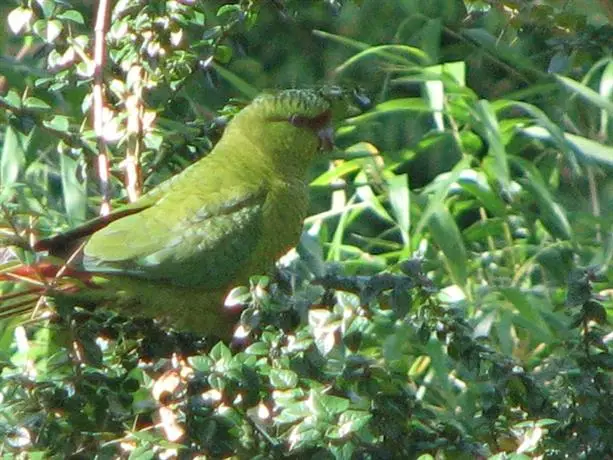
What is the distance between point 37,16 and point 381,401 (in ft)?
2.47

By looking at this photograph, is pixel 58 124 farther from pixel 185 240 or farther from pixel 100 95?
pixel 185 240

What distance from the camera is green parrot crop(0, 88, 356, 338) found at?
1.62 meters

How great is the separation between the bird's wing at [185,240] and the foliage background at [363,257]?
7 cm

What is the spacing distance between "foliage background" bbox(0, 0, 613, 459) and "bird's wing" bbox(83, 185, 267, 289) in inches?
2.8

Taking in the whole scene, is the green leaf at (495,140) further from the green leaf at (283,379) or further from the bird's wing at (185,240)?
the green leaf at (283,379)

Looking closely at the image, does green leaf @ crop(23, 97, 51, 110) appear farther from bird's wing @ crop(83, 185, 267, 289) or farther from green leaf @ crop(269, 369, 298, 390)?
green leaf @ crop(269, 369, 298, 390)

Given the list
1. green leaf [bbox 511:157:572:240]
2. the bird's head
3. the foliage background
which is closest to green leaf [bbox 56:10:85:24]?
the foliage background

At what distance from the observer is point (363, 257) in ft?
7.64

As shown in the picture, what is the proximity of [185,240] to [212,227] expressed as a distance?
0.17 feet

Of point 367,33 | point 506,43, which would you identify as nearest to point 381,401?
point 506,43

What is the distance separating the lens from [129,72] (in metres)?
1.67

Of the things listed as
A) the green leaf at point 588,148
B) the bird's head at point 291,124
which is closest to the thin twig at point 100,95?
the bird's head at point 291,124

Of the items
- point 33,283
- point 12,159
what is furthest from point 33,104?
point 12,159

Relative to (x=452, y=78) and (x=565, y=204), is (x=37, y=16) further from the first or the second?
(x=565, y=204)
